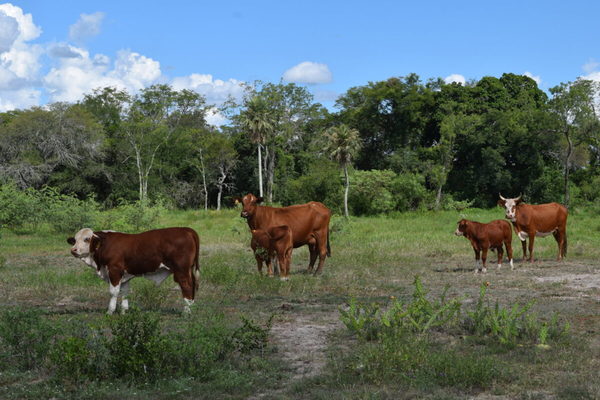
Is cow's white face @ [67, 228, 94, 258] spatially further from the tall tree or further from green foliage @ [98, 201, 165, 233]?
the tall tree

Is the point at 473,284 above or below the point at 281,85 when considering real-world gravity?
below

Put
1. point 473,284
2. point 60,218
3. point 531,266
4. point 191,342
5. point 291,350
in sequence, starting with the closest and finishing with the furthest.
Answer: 1. point 191,342
2. point 291,350
3. point 473,284
4. point 531,266
5. point 60,218

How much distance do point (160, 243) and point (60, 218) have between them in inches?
749

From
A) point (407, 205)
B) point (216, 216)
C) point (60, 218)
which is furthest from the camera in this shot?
point (407, 205)

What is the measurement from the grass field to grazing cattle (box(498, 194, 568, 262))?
2.24ft

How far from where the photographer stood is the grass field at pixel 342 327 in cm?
568

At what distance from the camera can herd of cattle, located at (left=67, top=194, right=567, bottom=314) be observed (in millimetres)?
8797

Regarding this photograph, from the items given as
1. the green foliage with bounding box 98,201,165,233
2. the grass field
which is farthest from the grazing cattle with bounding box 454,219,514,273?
the green foliage with bounding box 98,201,165,233

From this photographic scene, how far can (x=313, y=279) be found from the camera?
12.7m

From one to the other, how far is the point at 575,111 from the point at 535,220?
2988 cm

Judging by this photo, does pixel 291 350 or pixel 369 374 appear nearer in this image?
pixel 369 374

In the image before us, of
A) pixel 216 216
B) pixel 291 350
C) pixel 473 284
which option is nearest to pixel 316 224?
pixel 473 284

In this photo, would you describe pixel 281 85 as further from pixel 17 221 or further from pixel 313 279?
pixel 313 279

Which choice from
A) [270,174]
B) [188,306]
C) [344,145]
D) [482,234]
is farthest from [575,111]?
[188,306]
